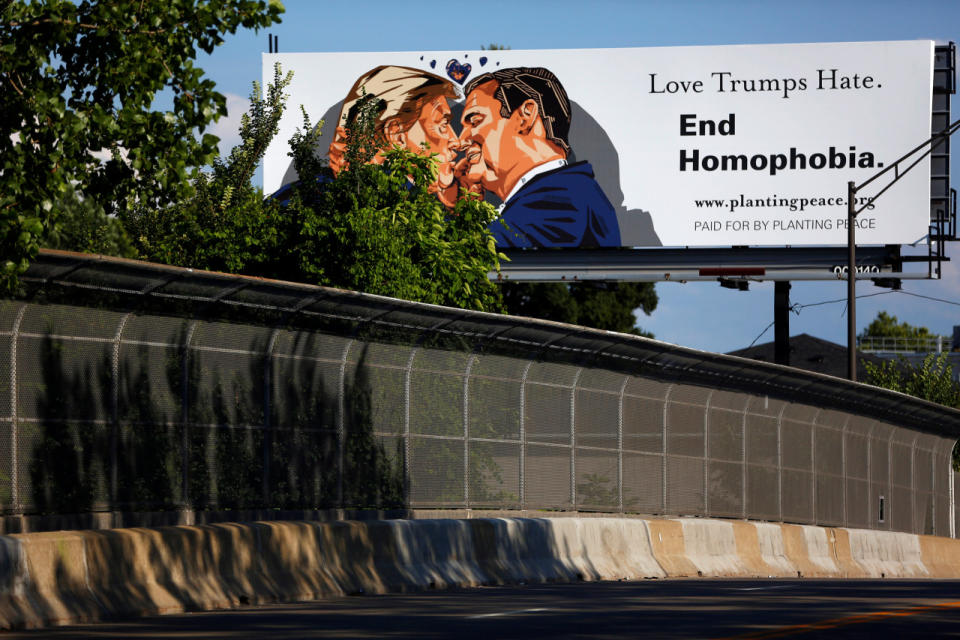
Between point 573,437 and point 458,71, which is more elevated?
point 458,71

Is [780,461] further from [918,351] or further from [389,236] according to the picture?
[918,351]

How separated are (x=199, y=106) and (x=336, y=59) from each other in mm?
35524

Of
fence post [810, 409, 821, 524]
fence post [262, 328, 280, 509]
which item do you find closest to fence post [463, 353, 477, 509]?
fence post [262, 328, 280, 509]

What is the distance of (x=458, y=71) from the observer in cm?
4859

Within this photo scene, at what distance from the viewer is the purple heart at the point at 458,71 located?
4853cm

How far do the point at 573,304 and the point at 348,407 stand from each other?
49115mm

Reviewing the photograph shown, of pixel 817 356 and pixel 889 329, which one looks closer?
pixel 817 356

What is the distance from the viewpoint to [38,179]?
14.3 m

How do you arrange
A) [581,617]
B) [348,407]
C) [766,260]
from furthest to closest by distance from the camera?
[766,260], [348,407], [581,617]

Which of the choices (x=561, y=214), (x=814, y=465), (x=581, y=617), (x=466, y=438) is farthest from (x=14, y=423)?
(x=561, y=214)

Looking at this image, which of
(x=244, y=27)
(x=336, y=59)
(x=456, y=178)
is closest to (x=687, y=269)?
(x=456, y=178)

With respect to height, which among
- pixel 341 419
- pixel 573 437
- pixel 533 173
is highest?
pixel 533 173

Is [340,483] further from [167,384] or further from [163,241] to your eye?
[163,241]

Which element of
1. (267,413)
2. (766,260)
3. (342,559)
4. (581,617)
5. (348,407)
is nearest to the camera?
(581,617)
